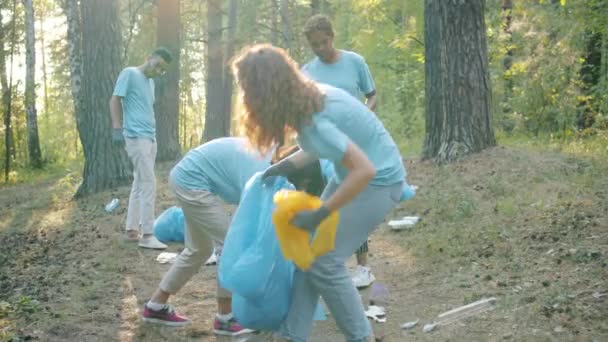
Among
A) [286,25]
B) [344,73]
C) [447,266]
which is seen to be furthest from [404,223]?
[286,25]

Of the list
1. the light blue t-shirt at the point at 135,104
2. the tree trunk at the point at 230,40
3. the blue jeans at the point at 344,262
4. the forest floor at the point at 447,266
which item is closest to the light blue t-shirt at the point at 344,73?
the forest floor at the point at 447,266

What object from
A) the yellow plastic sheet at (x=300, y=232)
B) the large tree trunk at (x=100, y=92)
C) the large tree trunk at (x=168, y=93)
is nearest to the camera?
the yellow plastic sheet at (x=300, y=232)

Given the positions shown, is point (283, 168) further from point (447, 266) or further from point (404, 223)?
point (404, 223)

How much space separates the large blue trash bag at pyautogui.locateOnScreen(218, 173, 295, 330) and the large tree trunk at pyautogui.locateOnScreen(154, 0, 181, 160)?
10.1 metres

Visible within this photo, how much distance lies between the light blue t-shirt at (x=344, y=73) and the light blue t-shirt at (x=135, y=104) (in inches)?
90.8

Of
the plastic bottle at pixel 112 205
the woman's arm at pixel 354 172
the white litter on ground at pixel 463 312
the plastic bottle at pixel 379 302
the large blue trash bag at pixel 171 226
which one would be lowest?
the plastic bottle at pixel 112 205

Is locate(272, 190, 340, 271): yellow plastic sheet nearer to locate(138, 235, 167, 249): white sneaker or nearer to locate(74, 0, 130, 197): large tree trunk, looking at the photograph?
locate(138, 235, 167, 249): white sneaker

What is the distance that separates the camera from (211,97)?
1856 cm

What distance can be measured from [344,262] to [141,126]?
4314mm

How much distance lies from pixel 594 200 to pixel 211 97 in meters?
13.0

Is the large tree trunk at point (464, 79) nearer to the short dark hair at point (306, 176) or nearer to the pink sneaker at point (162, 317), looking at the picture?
the pink sneaker at point (162, 317)

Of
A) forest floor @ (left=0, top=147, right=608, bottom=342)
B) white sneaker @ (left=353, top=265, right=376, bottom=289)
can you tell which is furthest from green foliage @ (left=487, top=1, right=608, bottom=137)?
white sneaker @ (left=353, top=265, right=376, bottom=289)

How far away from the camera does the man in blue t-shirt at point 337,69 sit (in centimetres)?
571

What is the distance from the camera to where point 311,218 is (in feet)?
11.0
